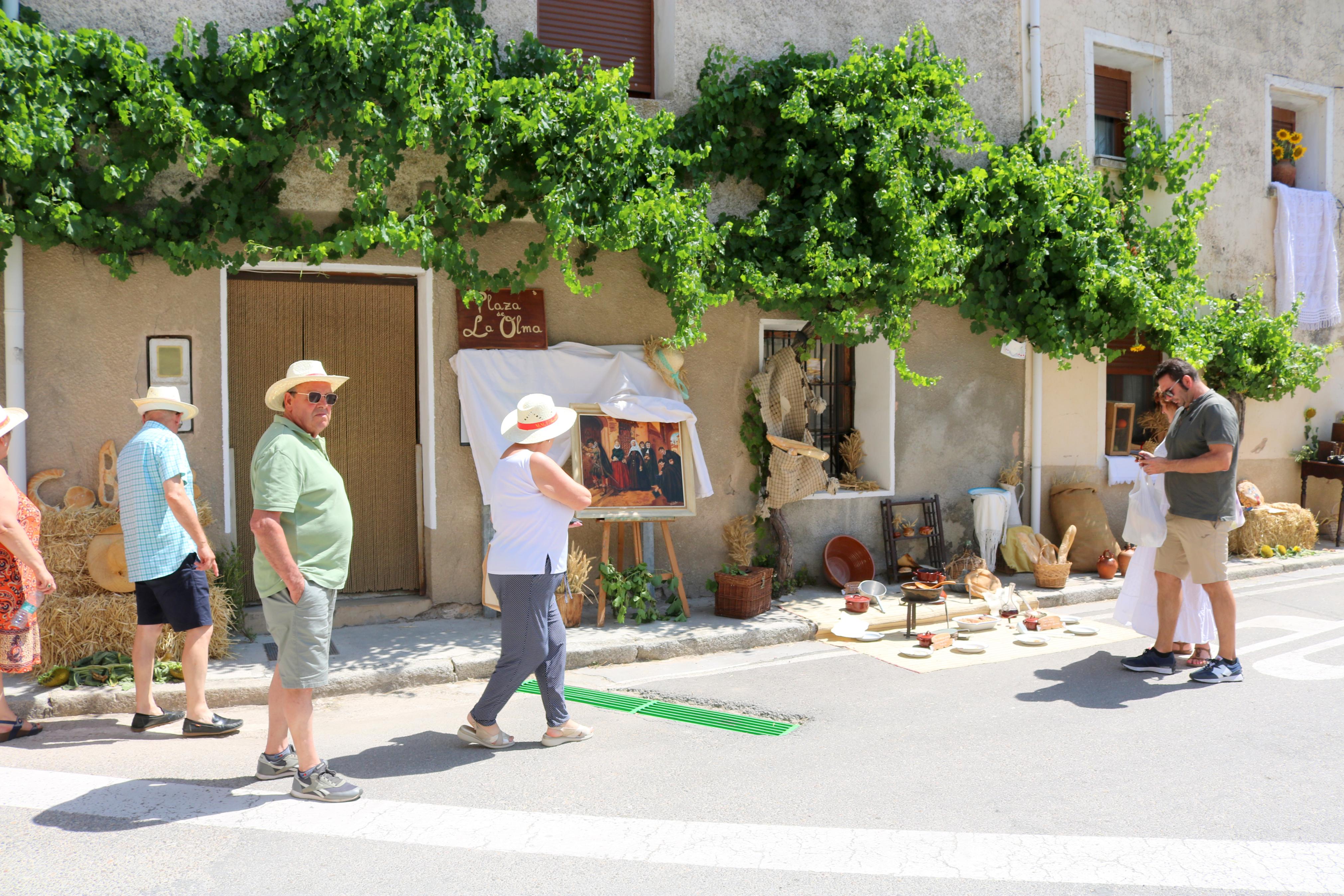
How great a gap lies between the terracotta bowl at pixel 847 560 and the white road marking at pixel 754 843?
5.46m

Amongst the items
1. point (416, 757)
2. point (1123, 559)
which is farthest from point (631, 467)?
point (1123, 559)

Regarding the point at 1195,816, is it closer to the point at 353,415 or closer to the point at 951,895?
the point at 951,895

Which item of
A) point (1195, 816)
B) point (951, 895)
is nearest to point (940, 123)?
point (1195, 816)

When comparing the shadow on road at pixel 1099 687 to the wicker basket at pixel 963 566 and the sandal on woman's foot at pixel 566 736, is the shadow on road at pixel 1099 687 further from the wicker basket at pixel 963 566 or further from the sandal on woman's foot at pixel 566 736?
the sandal on woman's foot at pixel 566 736

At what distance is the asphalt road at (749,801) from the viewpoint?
3.62m

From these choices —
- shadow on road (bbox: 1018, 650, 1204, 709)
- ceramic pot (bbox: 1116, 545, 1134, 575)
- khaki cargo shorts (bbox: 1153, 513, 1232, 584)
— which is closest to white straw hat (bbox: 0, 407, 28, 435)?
shadow on road (bbox: 1018, 650, 1204, 709)

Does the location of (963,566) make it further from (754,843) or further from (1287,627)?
(754,843)

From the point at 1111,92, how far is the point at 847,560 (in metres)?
6.76

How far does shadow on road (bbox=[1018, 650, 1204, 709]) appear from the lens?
5.98 metres

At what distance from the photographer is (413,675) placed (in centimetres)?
649

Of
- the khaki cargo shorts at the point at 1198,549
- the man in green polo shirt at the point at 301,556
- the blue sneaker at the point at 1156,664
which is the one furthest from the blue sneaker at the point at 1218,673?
the man in green polo shirt at the point at 301,556

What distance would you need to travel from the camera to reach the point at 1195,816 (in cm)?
416

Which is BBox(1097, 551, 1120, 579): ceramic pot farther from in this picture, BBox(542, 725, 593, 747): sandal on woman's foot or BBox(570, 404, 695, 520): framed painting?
BBox(542, 725, 593, 747): sandal on woman's foot

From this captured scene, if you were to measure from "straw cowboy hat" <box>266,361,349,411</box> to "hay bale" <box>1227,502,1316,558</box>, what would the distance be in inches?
409
